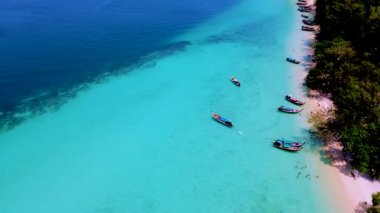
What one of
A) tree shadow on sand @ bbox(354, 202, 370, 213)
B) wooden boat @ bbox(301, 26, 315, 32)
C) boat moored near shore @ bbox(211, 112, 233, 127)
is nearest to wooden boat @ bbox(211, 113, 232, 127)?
boat moored near shore @ bbox(211, 112, 233, 127)

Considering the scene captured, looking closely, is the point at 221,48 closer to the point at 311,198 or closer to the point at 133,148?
the point at 133,148

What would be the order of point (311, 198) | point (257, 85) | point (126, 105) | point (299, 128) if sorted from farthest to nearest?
point (257, 85) < point (126, 105) < point (299, 128) < point (311, 198)

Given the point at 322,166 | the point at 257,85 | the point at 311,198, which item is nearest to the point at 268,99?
the point at 257,85

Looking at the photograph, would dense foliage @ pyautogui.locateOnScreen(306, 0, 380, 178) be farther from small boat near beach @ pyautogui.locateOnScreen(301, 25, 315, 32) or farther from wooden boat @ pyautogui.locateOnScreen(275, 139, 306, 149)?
wooden boat @ pyautogui.locateOnScreen(275, 139, 306, 149)

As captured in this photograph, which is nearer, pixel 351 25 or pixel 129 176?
pixel 129 176

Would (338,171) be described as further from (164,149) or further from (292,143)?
(164,149)

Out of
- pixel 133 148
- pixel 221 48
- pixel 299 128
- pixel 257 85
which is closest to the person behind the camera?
pixel 133 148

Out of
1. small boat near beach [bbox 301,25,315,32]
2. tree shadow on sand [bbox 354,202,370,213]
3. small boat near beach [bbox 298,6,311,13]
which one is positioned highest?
small boat near beach [bbox 298,6,311,13]
